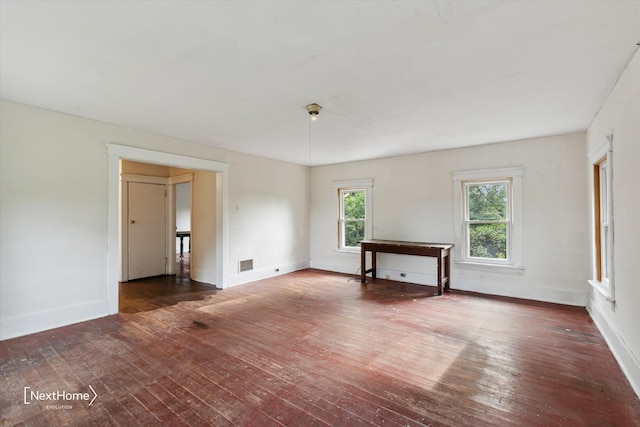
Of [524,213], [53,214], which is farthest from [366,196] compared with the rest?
[53,214]

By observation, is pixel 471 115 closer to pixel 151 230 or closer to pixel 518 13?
pixel 518 13

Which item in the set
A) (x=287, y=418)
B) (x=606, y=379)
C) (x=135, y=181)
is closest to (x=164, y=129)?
(x=135, y=181)

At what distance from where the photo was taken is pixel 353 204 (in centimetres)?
672

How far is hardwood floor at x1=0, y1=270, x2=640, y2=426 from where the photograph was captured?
6.48 feet

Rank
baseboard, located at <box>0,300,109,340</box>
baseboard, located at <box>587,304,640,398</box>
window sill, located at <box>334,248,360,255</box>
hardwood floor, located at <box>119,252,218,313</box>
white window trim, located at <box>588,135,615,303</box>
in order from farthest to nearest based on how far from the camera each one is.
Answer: window sill, located at <box>334,248,360,255</box> < hardwood floor, located at <box>119,252,218,313</box> < baseboard, located at <box>0,300,109,340</box> < white window trim, located at <box>588,135,615,303</box> < baseboard, located at <box>587,304,640,398</box>

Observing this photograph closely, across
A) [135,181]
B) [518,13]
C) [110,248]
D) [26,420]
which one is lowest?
[26,420]

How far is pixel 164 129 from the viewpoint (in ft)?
13.5

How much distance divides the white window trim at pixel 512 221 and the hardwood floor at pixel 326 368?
31.3 inches

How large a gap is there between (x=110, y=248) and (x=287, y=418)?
3.35 m

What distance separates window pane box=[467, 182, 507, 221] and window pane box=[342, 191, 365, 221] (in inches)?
87.1

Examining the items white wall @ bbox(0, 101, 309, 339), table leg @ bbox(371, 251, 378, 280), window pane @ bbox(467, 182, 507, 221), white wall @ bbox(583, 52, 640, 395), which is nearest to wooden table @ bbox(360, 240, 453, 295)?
table leg @ bbox(371, 251, 378, 280)

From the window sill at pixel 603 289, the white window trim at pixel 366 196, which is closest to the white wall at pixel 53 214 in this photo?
the white window trim at pixel 366 196

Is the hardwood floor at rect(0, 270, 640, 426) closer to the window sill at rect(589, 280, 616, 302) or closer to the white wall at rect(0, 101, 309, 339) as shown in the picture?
the white wall at rect(0, 101, 309, 339)

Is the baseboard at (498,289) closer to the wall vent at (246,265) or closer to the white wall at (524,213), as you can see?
the white wall at (524,213)
